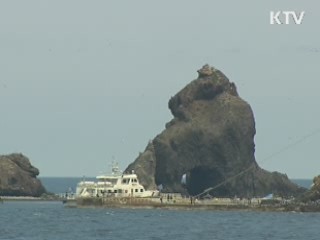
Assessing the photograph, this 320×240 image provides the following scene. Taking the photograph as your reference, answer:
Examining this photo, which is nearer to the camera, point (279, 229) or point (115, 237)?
point (115, 237)

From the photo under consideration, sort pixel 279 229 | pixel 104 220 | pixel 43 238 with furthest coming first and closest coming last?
pixel 104 220 < pixel 279 229 < pixel 43 238

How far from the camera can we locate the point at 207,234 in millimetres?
164500

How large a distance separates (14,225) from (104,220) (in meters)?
17.8

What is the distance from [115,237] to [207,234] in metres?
12.8

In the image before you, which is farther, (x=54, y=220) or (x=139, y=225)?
(x=54, y=220)

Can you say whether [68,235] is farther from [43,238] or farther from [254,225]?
[254,225]

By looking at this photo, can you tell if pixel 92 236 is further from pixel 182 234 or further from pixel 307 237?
pixel 307 237

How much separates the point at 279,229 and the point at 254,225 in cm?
1007

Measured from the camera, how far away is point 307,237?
162m

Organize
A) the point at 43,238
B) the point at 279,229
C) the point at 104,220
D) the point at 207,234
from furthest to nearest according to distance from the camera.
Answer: the point at 104,220
the point at 279,229
the point at 207,234
the point at 43,238

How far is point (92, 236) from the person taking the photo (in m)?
160

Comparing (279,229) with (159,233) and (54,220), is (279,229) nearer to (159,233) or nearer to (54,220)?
(159,233)

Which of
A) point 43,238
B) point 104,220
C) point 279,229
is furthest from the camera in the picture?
point 104,220

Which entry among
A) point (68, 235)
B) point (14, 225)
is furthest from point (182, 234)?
point (14, 225)
